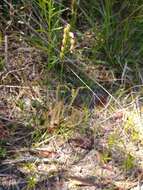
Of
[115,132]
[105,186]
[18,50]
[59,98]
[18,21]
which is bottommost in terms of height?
[105,186]

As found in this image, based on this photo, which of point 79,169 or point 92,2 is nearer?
point 79,169

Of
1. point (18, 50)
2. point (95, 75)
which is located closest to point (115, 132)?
point (95, 75)

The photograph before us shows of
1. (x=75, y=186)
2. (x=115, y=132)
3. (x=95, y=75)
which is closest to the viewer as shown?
(x=75, y=186)

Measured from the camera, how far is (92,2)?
1989mm

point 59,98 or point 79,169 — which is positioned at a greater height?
point 59,98

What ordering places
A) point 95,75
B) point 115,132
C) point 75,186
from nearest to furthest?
1. point 75,186
2. point 115,132
3. point 95,75

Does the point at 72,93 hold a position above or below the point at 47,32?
below

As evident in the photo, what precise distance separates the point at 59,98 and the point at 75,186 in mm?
355

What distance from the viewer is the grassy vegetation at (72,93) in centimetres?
170

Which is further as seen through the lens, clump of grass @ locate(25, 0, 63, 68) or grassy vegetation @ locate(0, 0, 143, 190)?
clump of grass @ locate(25, 0, 63, 68)

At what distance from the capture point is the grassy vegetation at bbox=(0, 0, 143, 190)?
1.70 metres

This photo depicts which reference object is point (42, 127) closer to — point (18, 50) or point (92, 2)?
point (18, 50)

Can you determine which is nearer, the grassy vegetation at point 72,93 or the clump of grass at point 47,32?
the grassy vegetation at point 72,93

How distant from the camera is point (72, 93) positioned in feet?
5.94
